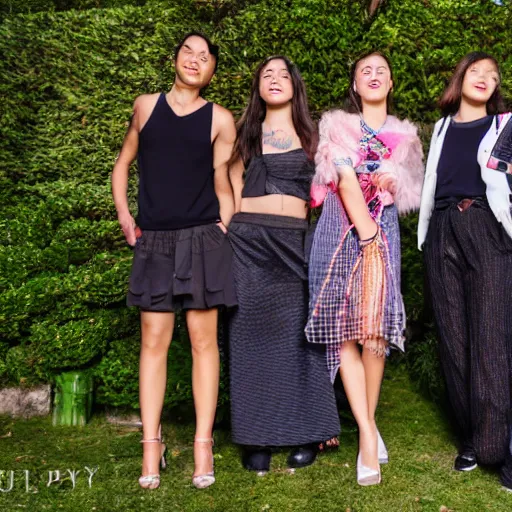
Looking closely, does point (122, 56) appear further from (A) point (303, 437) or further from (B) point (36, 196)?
(A) point (303, 437)

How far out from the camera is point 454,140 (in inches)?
136

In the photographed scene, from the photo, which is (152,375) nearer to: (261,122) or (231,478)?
(231,478)

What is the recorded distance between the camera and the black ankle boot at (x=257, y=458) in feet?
11.4

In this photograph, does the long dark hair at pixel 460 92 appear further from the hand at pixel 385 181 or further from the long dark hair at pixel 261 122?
the long dark hair at pixel 261 122

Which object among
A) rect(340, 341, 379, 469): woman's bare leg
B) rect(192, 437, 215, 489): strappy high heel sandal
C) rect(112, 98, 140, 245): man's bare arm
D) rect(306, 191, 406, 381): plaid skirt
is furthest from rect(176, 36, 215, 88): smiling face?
rect(192, 437, 215, 489): strappy high heel sandal

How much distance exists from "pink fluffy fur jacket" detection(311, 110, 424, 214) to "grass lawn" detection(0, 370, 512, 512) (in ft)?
4.42

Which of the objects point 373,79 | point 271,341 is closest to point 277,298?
point 271,341

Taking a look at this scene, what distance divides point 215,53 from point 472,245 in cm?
155

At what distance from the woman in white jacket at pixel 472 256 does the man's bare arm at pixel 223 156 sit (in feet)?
3.28

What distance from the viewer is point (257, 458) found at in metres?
3.49

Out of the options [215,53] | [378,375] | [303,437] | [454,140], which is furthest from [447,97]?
[303,437]

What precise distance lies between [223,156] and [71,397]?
1841mm

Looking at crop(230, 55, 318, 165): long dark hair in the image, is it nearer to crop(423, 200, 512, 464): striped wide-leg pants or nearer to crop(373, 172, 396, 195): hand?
crop(373, 172, 396, 195): hand

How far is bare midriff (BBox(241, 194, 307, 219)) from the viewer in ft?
11.4
